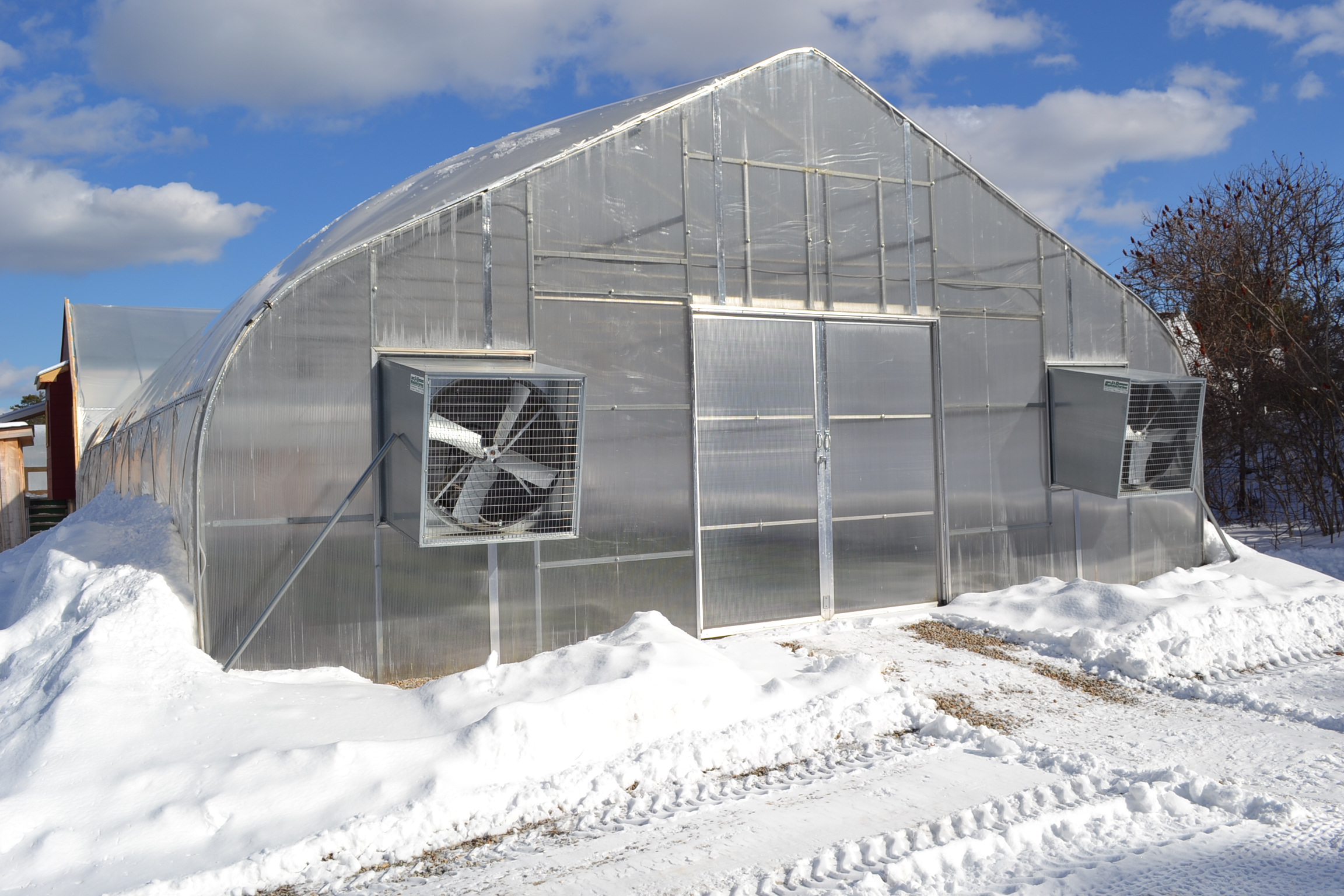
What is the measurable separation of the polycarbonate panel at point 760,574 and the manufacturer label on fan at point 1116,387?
12.1 ft

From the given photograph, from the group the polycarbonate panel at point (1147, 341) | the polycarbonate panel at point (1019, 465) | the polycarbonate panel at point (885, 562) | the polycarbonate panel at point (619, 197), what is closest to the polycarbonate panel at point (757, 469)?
the polycarbonate panel at point (885, 562)

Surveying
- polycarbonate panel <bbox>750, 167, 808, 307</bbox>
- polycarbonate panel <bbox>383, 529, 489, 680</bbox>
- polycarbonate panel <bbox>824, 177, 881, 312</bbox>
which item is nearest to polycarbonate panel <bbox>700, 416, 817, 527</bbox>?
polycarbonate panel <bbox>750, 167, 808, 307</bbox>

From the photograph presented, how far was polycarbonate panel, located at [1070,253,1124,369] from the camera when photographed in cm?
1084

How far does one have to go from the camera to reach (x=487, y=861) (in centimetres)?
434

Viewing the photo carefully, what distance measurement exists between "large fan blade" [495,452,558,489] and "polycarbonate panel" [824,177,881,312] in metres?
4.03

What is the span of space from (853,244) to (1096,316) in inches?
A: 145

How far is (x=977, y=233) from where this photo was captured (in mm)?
10258

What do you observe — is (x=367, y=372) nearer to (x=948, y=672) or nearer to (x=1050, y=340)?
(x=948, y=672)

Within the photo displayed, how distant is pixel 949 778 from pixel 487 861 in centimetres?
270

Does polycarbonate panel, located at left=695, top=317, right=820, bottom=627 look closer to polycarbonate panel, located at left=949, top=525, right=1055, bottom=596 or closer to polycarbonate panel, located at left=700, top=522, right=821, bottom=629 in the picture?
polycarbonate panel, located at left=700, top=522, right=821, bottom=629

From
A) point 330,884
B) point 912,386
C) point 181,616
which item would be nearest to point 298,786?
point 330,884

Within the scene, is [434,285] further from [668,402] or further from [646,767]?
[646,767]

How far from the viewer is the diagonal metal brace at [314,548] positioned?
6531 millimetres

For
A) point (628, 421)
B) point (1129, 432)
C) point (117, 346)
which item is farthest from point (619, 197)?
point (117, 346)
